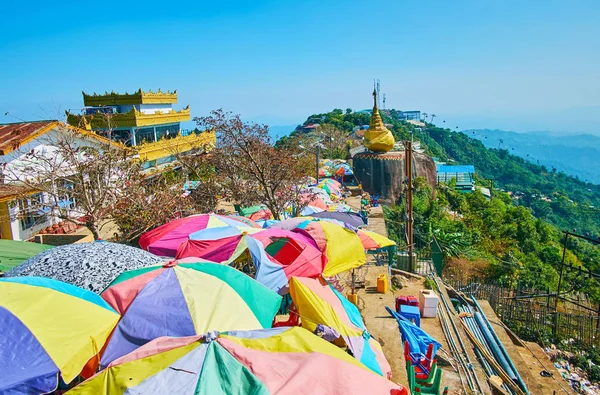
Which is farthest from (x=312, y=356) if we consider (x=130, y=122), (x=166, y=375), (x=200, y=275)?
(x=130, y=122)

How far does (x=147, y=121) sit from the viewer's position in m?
27.4

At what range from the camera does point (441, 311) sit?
10.6 m

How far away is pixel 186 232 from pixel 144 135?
21.3 meters

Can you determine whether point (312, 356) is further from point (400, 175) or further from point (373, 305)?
point (400, 175)

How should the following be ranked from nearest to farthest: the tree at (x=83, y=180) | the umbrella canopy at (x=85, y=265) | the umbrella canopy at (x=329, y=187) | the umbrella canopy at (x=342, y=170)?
the umbrella canopy at (x=85, y=265) → the tree at (x=83, y=180) → the umbrella canopy at (x=329, y=187) → the umbrella canopy at (x=342, y=170)

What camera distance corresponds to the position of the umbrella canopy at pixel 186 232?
8.86 meters

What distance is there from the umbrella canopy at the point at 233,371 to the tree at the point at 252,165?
10145mm

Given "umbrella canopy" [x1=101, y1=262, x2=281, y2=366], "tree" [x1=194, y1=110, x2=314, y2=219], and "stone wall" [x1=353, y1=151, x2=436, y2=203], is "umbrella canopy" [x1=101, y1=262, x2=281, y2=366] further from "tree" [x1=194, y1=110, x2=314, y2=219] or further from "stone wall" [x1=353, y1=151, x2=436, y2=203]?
"stone wall" [x1=353, y1=151, x2=436, y2=203]

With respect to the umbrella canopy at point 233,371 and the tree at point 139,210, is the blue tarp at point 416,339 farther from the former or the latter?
the tree at point 139,210

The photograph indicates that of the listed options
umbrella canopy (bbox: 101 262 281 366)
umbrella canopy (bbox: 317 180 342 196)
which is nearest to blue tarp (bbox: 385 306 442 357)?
umbrella canopy (bbox: 101 262 281 366)

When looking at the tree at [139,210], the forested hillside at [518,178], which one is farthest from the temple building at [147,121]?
the forested hillside at [518,178]

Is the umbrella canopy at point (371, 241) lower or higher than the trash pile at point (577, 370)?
higher

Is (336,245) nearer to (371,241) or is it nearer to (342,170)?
(371,241)

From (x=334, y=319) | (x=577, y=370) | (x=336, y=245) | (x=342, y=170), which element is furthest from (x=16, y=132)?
(x=577, y=370)
